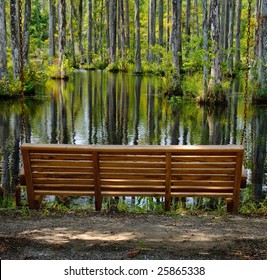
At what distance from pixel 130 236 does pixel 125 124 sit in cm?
1154

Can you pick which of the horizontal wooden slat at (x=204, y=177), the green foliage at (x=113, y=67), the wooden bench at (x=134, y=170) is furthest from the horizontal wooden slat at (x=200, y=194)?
the green foliage at (x=113, y=67)

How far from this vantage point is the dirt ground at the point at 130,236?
17.9ft

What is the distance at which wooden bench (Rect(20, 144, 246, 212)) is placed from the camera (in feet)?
22.2

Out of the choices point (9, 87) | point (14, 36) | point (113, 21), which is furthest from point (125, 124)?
point (113, 21)

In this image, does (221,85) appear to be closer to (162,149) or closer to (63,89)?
(63,89)

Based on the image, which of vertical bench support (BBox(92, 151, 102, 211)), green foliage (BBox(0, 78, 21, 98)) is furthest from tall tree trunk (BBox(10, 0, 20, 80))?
vertical bench support (BBox(92, 151, 102, 211))

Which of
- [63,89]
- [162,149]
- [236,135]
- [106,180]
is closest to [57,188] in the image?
[106,180]

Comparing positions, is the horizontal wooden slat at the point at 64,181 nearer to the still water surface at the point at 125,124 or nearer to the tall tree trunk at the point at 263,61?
the still water surface at the point at 125,124

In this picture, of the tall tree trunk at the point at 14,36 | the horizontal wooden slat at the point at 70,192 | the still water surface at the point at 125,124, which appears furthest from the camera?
the tall tree trunk at the point at 14,36

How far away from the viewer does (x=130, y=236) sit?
20.0 feet

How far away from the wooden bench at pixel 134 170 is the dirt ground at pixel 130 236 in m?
0.38

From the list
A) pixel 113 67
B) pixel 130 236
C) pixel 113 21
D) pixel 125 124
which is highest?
pixel 113 21

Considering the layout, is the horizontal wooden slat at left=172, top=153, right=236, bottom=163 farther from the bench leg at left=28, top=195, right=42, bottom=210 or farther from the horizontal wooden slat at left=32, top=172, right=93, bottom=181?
the bench leg at left=28, top=195, right=42, bottom=210

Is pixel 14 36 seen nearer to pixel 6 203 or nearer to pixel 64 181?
pixel 6 203
